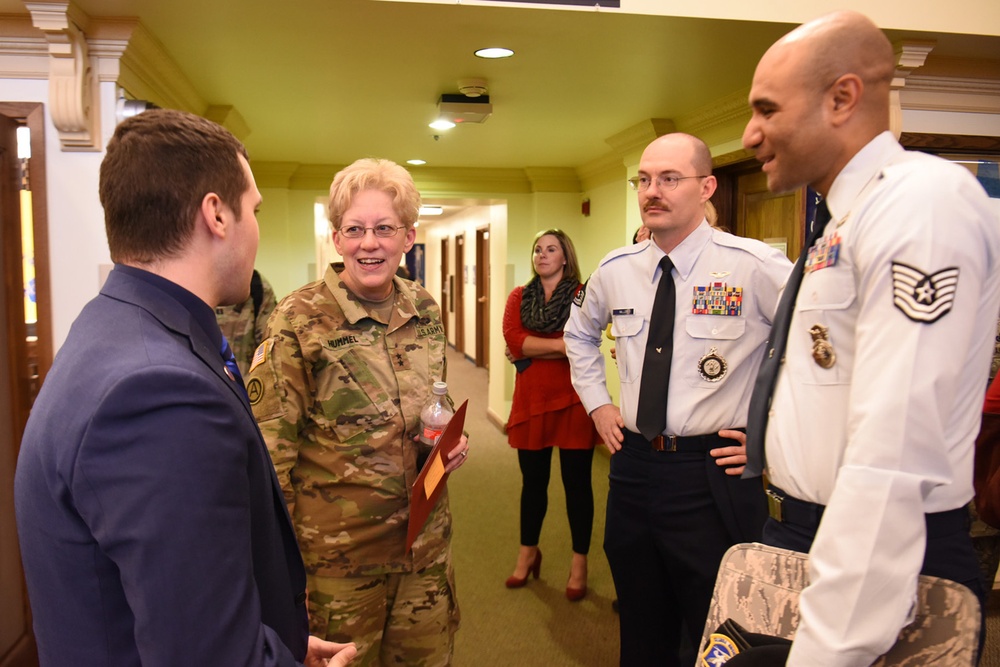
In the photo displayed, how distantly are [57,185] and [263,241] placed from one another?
3709 mm

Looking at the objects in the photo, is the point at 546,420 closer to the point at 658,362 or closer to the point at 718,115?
the point at 658,362

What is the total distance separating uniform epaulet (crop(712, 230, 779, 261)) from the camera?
189 centimetres

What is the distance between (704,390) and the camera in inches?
72.0

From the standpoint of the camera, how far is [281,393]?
4.96 feet

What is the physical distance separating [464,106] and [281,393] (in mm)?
2460

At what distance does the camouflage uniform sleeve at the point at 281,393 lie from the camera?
149 cm

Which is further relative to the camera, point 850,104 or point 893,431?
point 850,104

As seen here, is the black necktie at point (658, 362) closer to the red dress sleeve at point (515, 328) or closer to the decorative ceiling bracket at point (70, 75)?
the red dress sleeve at point (515, 328)

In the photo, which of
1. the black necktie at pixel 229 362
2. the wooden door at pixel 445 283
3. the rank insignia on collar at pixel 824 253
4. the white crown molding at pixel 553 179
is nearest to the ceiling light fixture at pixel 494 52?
the rank insignia on collar at pixel 824 253

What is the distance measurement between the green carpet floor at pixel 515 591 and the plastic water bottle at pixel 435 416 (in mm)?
1478

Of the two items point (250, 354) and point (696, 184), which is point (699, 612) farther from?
point (250, 354)

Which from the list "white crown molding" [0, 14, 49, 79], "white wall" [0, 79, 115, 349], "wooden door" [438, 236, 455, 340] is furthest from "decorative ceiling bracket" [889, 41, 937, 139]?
"wooden door" [438, 236, 455, 340]

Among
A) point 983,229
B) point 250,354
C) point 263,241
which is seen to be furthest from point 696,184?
point 263,241

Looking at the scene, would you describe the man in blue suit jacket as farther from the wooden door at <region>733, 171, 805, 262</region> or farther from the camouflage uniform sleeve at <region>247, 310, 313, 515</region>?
the wooden door at <region>733, 171, 805, 262</region>
